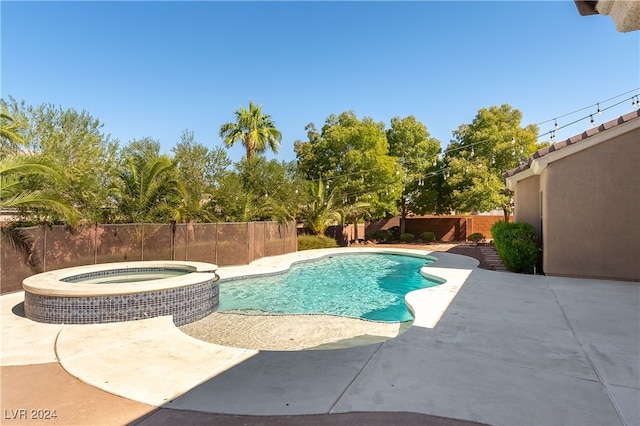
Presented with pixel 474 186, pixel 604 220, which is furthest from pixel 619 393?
pixel 474 186

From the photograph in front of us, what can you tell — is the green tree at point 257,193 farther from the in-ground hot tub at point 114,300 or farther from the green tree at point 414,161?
the green tree at point 414,161

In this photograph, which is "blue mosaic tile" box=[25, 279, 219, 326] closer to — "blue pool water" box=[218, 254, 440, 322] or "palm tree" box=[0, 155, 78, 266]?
"blue pool water" box=[218, 254, 440, 322]

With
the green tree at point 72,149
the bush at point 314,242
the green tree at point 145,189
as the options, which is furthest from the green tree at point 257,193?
the green tree at point 72,149

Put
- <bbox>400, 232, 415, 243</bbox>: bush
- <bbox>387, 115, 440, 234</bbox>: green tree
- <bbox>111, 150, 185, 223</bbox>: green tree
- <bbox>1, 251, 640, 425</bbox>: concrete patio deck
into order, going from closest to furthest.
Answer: <bbox>1, 251, 640, 425</bbox>: concrete patio deck < <bbox>111, 150, 185, 223</bbox>: green tree < <bbox>400, 232, 415, 243</bbox>: bush < <bbox>387, 115, 440, 234</bbox>: green tree

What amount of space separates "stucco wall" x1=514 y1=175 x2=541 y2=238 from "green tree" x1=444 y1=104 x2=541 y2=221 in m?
8.50

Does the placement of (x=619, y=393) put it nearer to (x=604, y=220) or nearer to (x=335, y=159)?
(x=604, y=220)

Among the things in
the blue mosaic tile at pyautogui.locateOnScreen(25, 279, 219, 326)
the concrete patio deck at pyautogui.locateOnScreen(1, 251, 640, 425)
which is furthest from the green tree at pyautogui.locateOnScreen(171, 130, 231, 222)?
the concrete patio deck at pyautogui.locateOnScreen(1, 251, 640, 425)

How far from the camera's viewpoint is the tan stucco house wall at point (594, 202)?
359 inches

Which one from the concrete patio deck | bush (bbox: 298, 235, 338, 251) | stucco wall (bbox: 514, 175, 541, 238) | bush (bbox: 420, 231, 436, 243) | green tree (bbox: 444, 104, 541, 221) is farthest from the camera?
bush (bbox: 420, 231, 436, 243)

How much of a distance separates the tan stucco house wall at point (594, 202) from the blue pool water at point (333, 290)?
12.9ft

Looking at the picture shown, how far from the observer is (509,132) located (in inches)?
917

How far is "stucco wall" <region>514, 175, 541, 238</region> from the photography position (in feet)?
42.0

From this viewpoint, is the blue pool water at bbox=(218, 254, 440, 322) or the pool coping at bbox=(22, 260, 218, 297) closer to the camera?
the pool coping at bbox=(22, 260, 218, 297)

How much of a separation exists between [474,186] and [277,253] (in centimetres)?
1440
